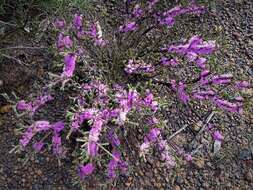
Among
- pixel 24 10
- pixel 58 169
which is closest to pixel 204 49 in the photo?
pixel 58 169

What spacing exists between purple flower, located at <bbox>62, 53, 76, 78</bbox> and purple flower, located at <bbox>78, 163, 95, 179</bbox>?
415 mm

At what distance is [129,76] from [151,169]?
0.50m

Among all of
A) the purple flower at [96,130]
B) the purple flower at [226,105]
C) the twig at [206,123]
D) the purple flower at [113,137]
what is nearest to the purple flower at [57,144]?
the purple flower at [113,137]

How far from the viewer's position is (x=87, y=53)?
1995mm

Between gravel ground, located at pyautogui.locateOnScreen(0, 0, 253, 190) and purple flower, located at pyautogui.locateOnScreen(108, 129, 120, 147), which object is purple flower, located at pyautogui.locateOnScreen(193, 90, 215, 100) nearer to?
gravel ground, located at pyautogui.locateOnScreen(0, 0, 253, 190)

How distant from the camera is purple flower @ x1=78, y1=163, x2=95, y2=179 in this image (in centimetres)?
181

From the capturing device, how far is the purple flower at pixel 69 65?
1586mm

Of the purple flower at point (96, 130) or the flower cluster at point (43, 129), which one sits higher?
the purple flower at point (96, 130)

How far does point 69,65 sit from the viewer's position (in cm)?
162

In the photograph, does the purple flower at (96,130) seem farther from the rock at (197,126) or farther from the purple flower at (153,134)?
the rock at (197,126)

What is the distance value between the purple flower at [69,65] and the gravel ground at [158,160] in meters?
0.58

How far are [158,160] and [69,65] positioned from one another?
84cm

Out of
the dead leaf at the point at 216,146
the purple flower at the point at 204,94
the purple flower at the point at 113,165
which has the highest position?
the purple flower at the point at 204,94

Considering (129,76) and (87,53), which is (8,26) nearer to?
(87,53)
